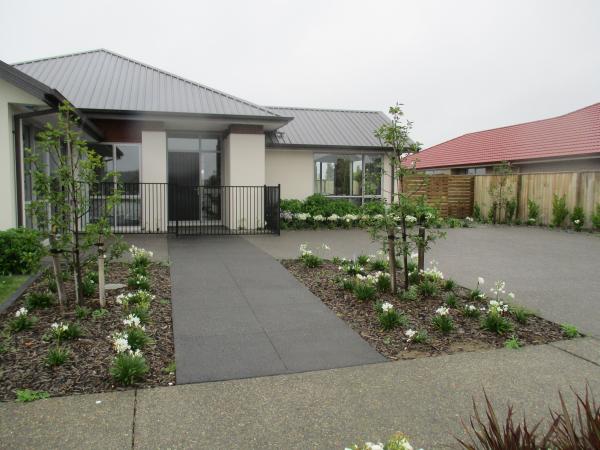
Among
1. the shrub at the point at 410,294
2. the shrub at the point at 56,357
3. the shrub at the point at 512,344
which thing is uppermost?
the shrub at the point at 410,294

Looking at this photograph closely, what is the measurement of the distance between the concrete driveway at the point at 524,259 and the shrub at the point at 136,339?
4538 millimetres

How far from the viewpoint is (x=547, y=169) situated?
20.1 meters

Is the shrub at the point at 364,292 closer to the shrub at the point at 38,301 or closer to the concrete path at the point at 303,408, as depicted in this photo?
the concrete path at the point at 303,408

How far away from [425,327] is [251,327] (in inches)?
75.2

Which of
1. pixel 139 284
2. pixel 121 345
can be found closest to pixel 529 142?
pixel 139 284

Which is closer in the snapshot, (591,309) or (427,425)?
(427,425)

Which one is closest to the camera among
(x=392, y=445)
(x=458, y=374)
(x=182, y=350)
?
(x=392, y=445)

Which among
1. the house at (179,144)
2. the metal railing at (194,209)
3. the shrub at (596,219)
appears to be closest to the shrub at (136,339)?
the house at (179,144)

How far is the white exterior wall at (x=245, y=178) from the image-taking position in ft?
47.8

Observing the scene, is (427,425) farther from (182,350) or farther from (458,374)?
(182,350)

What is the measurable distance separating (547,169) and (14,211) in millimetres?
19124

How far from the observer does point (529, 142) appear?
73.4ft

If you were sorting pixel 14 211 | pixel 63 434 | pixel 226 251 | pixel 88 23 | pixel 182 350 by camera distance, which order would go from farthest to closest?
pixel 88 23 → pixel 226 251 → pixel 14 211 → pixel 182 350 → pixel 63 434

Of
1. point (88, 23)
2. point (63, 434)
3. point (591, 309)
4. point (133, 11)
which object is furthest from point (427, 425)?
point (88, 23)
